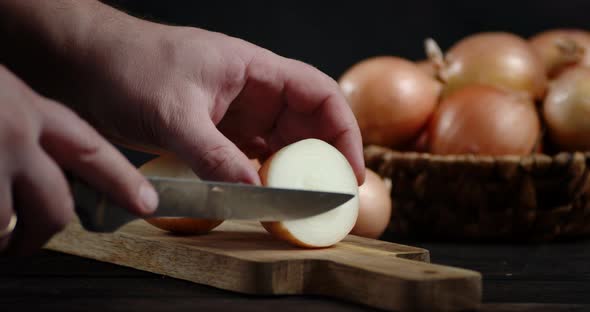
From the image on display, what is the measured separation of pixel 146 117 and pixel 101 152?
1.47 feet

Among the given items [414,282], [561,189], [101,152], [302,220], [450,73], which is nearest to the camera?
[101,152]

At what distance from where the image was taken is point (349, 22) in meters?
2.99

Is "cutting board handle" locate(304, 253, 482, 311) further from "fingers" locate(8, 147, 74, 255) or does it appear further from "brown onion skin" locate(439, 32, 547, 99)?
"brown onion skin" locate(439, 32, 547, 99)

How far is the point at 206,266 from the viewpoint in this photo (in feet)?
3.74

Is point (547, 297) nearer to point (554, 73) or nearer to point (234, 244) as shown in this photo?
point (234, 244)

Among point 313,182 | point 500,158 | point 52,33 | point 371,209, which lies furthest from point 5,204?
point 500,158

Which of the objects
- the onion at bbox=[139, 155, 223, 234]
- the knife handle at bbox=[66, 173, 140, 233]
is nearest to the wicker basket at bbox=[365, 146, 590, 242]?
the onion at bbox=[139, 155, 223, 234]

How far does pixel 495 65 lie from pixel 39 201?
1426 millimetres

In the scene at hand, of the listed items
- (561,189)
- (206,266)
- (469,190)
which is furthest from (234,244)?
(561,189)

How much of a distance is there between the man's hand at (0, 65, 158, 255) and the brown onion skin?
1.28 meters

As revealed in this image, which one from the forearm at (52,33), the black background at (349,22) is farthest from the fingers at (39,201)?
the black background at (349,22)

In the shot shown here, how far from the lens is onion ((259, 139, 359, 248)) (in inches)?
47.0

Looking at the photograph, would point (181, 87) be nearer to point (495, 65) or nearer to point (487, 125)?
point (487, 125)

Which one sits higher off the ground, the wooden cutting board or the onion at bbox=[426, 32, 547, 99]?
the onion at bbox=[426, 32, 547, 99]
